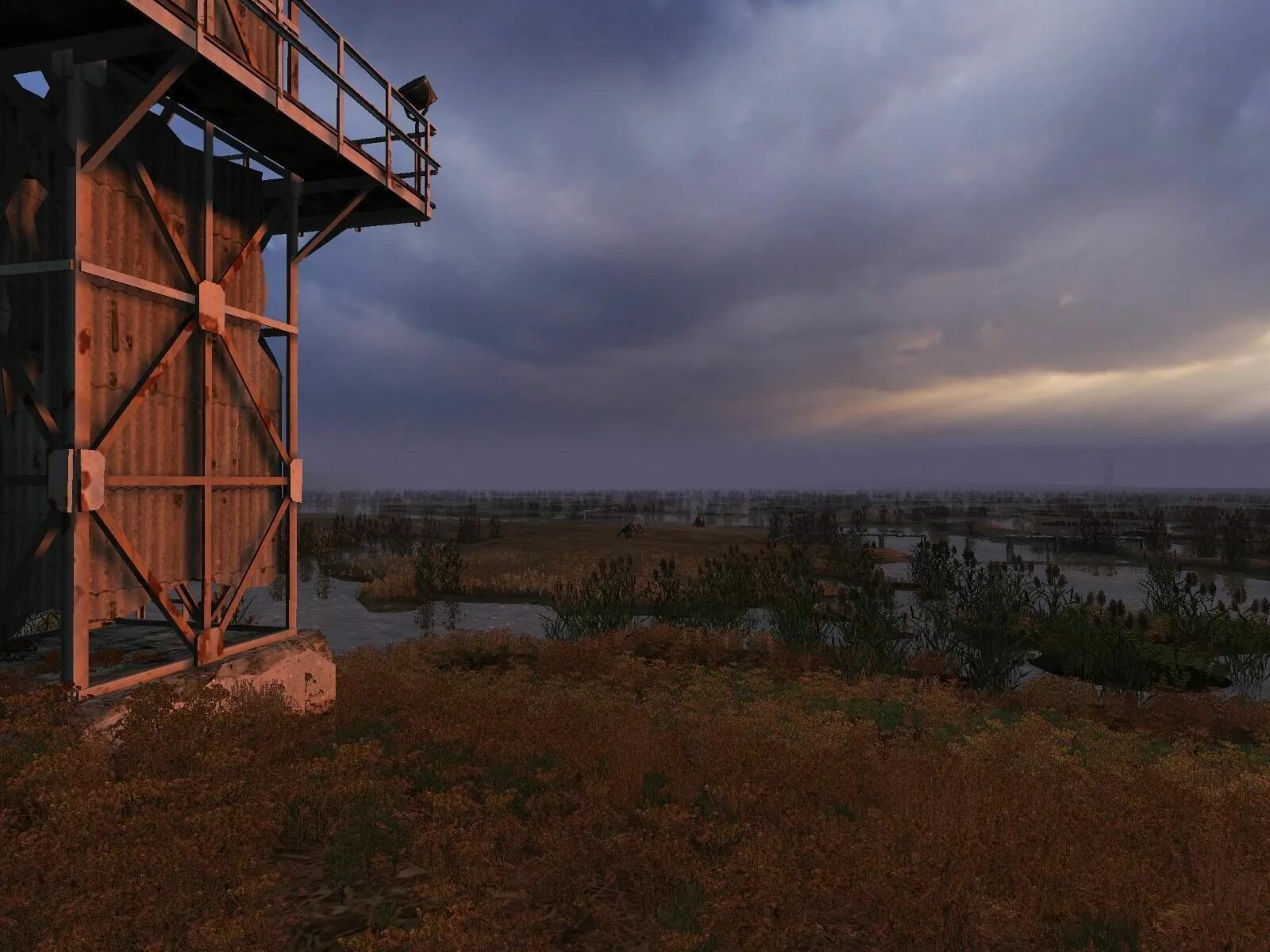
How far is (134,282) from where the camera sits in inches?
303

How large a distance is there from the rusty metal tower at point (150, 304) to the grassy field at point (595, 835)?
6.06 feet

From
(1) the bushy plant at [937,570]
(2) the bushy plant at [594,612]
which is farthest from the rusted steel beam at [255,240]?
(1) the bushy plant at [937,570]

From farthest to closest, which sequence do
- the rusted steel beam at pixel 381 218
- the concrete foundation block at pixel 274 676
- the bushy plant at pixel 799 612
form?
the bushy plant at pixel 799 612, the rusted steel beam at pixel 381 218, the concrete foundation block at pixel 274 676

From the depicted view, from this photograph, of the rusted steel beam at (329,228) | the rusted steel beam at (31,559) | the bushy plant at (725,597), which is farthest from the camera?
the bushy plant at (725,597)

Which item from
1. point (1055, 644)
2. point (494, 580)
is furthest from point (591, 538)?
point (1055, 644)

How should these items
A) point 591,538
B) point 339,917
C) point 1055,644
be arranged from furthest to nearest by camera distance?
point 591,538, point 1055,644, point 339,917

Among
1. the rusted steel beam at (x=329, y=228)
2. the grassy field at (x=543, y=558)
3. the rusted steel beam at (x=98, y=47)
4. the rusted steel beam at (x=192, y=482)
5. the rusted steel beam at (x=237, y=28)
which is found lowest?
the grassy field at (x=543, y=558)

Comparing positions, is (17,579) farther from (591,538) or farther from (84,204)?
(591,538)

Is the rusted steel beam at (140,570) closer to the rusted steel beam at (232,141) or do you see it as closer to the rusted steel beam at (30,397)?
the rusted steel beam at (30,397)

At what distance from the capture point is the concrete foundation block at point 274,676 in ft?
22.6

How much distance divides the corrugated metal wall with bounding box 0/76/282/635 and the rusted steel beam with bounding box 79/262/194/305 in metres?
0.11

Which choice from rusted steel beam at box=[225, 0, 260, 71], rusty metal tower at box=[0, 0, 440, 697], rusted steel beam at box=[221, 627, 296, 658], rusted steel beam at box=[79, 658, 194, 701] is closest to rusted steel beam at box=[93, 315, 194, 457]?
rusty metal tower at box=[0, 0, 440, 697]

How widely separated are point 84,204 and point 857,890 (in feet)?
29.6

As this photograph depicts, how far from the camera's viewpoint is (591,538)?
4116 cm
